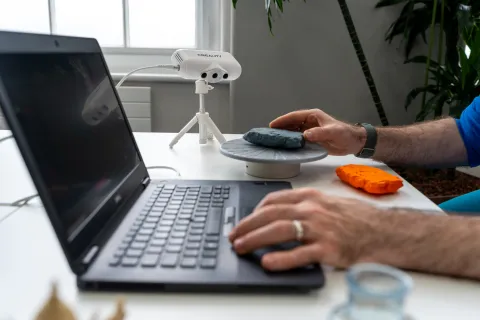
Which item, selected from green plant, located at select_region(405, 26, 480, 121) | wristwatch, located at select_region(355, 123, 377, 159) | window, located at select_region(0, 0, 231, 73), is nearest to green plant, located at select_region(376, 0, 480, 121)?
green plant, located at select_region(405, 26, 480, 121)

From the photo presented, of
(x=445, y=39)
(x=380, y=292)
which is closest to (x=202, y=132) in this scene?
(x=380, y=292)

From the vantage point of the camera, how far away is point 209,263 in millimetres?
498

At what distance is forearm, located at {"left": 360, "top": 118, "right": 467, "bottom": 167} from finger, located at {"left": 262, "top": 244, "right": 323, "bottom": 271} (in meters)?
0.60

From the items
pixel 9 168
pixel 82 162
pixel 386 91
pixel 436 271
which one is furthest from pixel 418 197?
pixel 386 91

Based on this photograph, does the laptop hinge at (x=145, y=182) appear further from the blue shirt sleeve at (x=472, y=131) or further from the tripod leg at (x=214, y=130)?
the blue shirt sleeve at (x=472, y=131)

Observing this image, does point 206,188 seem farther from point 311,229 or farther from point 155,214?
point 311,229

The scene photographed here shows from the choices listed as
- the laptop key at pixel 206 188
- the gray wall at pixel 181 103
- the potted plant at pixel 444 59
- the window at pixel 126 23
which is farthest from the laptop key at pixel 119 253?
the window at pixel 126 23

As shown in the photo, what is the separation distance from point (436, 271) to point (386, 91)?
1642 mm

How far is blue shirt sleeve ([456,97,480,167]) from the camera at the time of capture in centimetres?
106

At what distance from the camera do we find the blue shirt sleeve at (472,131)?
3.46 feet

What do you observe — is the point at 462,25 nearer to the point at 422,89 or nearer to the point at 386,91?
the point at 422,89

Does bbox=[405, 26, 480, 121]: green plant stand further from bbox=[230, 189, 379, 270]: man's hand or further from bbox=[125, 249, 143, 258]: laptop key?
bbox=[125, 249, 143, 258]: laptop key

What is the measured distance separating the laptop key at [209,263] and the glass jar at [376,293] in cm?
20

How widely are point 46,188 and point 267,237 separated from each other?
0.25 m
